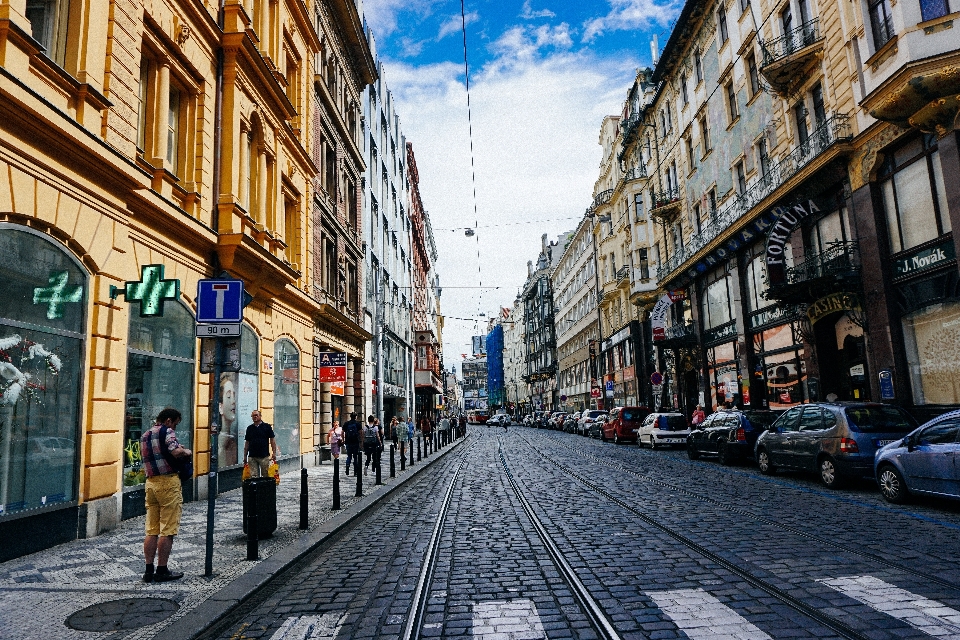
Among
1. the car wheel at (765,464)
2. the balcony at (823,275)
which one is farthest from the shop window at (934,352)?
the car wheel at (765,464)

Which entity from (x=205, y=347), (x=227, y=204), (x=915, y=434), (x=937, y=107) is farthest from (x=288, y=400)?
(x=937, y=107)

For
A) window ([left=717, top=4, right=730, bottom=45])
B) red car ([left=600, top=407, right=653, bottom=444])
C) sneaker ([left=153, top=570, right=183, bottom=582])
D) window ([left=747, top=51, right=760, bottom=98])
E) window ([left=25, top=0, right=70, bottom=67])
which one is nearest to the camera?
sneaker ([left=153, top=570, right=183, bottom=582])

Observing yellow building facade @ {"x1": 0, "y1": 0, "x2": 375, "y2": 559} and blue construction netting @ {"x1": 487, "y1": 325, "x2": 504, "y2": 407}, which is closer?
yellow building facade @ {"x1": 0, "y1": 0, "x2": 375, "y2": 559}

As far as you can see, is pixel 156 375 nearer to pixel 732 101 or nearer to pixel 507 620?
pixel 507 620

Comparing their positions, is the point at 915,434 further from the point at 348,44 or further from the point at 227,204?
the point at 348,44

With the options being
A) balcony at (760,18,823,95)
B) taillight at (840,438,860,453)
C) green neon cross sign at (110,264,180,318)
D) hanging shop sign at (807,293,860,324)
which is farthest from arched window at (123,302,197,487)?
balcony at (760,18,823,95)

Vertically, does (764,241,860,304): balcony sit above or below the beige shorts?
above

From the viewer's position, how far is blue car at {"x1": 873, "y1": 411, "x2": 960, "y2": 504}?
9125mm

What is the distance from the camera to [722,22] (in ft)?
92.4

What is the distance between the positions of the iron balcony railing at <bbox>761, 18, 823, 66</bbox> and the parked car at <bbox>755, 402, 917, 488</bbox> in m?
13.1

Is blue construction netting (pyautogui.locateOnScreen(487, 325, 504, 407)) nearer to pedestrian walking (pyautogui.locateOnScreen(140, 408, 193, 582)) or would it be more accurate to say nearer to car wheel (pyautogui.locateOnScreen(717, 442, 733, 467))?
car wheel (pyautogui.locateOnScreen(717, 442, 733, 467))

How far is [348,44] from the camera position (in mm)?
30406

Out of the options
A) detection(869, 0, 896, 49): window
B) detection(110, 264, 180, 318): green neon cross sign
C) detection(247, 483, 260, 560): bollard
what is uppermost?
detection(869, 0, 896, 49): window

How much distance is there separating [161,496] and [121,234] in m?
5.42
